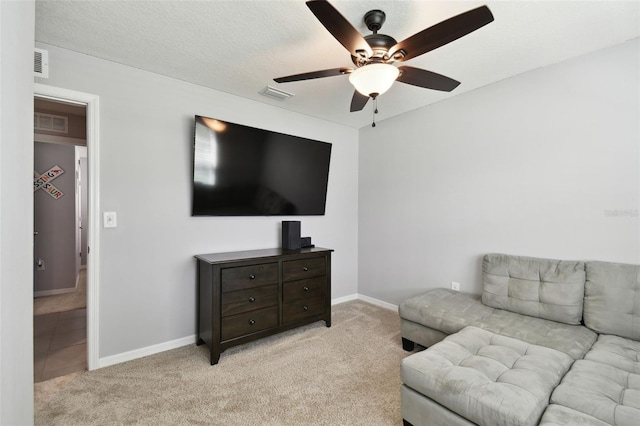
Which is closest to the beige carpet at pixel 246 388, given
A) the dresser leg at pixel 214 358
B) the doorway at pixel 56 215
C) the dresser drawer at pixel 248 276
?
the dresser leg at pixel 214 358

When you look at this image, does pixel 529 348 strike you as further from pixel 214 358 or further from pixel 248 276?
pixel 214 358

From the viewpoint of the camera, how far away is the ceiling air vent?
83.9 inches

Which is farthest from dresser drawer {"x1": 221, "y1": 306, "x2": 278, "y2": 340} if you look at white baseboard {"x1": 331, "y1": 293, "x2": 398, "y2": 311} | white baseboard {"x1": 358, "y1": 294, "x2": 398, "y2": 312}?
white baseboard {"x1": 358, "y1": 294, "x2": 398, "y2": 312}

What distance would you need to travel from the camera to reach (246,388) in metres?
2.12

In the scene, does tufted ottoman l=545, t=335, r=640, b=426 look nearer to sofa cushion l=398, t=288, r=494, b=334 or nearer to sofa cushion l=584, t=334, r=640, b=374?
sofa cushion l=584, t=334, r=640, b=374

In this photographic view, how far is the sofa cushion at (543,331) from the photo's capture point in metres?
1.86

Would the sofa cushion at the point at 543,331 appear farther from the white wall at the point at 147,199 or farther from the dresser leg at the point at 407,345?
the white wall at the point at 147,199

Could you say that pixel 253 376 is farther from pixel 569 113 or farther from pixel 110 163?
pixel 569 113

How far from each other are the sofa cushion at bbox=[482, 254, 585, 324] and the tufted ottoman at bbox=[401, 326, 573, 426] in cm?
61

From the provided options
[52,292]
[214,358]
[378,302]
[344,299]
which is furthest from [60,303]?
[378,302]

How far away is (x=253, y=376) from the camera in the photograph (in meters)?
2.27

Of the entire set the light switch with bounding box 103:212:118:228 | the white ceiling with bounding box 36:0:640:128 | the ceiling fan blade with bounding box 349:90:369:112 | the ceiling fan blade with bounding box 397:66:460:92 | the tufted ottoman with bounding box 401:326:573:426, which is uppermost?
the white ceiling with bounding box 36:0:640:128

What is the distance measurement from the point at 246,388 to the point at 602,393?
6.66ft

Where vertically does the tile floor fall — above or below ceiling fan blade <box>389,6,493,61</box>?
below
